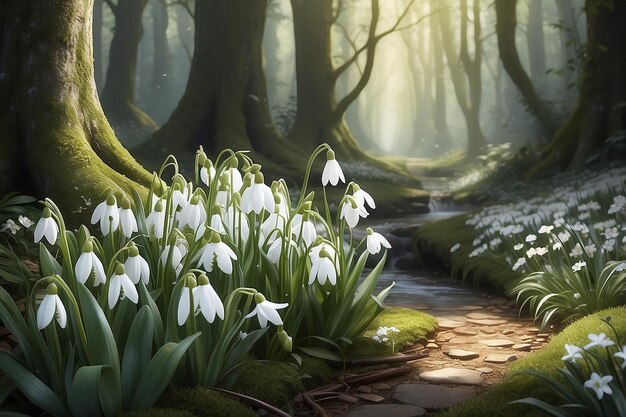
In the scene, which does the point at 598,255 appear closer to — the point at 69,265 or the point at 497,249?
the point at 497,249

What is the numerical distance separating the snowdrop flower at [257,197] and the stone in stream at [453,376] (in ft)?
3.71

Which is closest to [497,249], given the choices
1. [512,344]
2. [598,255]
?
[598,255]

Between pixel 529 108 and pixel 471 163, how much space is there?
493 cm

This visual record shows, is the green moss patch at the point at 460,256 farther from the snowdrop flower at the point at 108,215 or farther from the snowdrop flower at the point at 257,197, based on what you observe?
the snowdrop flower at the point at 108,215

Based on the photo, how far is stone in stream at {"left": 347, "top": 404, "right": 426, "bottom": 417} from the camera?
2732 millimetres

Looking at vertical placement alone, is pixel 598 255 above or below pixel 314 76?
below

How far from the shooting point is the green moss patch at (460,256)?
228 inches

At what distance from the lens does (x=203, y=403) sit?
2.55 m

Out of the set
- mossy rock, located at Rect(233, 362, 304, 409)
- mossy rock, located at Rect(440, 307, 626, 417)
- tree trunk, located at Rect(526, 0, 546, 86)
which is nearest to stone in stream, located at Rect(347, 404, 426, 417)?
mossy rock, located at Rect(440, 307, 626, 417)

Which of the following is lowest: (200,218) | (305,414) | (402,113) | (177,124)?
(305,414)

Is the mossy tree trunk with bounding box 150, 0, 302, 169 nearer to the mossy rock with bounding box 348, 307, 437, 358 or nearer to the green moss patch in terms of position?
the green moss patch

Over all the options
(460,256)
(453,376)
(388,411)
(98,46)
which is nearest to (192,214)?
(388,411)

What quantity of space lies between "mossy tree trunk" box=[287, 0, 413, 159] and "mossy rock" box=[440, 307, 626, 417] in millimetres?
9836

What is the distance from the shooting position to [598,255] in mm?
4168
